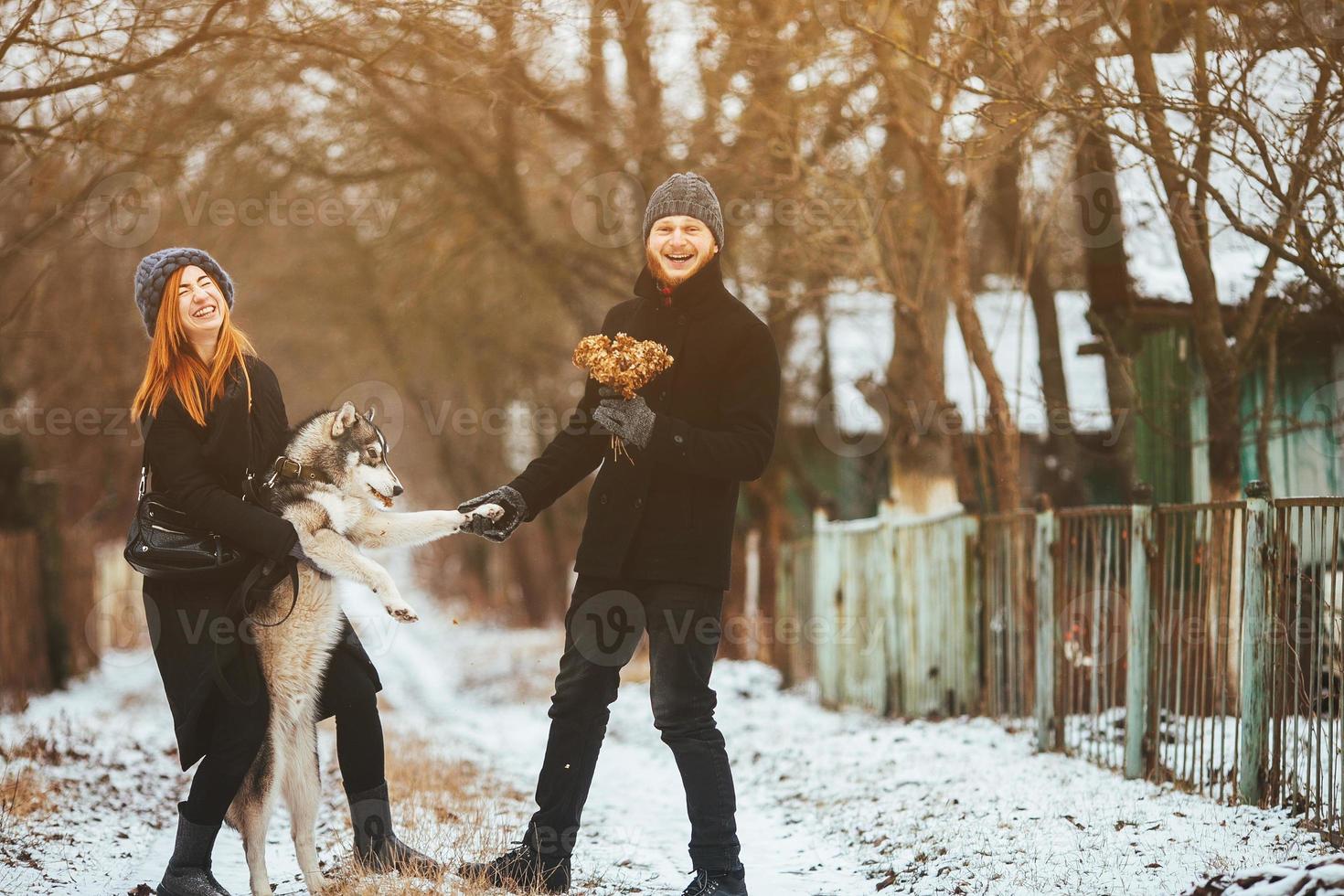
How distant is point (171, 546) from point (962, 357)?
12.1 metres

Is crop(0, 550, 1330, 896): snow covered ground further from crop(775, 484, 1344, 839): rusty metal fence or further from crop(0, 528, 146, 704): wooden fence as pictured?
crop(0, 528, 146, 704): wooden fence

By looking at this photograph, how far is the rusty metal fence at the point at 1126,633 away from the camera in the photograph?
5508 mm

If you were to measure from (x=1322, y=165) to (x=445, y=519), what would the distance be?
4.47 meters

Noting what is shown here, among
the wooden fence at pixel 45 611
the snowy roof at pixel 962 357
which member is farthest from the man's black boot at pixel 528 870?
the wooden fence at pixel 45 611

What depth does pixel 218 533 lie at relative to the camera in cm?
446

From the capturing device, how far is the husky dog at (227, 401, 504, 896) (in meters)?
4.55

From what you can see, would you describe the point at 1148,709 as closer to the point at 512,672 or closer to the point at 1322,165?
the point at 1322,165

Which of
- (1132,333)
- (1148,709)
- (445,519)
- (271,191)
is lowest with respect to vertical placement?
(1148,709)

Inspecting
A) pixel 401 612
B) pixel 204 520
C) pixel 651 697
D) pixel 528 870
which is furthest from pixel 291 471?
pixel 528 870

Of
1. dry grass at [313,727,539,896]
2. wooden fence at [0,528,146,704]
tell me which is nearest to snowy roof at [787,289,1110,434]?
dry grass at [313,727,539,896]

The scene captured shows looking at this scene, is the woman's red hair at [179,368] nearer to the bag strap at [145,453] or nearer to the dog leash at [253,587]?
the bag strap at [145,453]

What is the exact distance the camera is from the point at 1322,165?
6.21 metres

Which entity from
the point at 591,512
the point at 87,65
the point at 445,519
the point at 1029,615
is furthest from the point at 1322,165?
the point at 87,65

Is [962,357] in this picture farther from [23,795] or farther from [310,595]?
[310,595]
